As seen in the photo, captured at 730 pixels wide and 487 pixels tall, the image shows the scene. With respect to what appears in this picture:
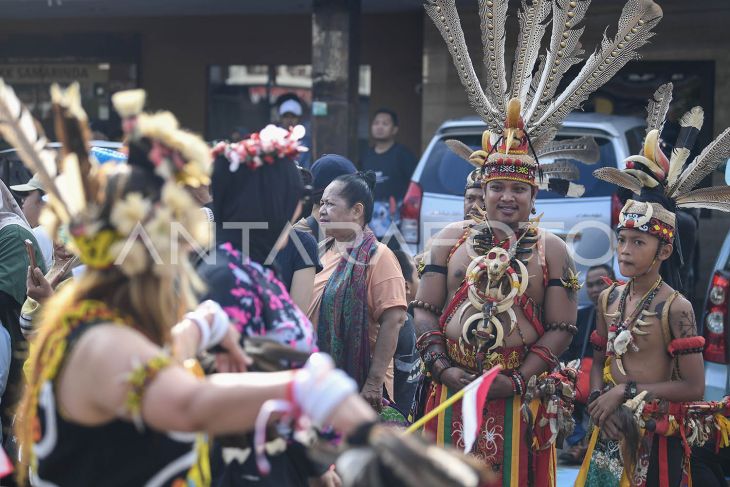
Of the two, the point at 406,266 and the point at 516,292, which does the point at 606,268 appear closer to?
the point at 406,266

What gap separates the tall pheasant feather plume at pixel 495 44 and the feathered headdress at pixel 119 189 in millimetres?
2818

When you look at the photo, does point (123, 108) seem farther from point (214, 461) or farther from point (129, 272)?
point (214, 461)

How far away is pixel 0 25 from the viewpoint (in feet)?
50.3

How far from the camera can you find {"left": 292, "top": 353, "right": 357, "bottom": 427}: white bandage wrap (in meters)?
2.55

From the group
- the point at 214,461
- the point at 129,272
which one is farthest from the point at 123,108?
the point at 214,461

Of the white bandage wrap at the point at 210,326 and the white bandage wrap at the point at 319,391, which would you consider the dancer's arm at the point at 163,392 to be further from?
the white bandage wrap at the point at 210,326

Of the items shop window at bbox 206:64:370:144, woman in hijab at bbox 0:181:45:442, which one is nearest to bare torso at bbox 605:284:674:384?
woman in hijab at bbox 0:181:45:442

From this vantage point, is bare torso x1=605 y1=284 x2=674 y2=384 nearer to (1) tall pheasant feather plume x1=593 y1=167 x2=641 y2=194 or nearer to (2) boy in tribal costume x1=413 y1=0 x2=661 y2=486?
(2) boy in tribal costume x1=413 y1=0 x2=661 y2=486

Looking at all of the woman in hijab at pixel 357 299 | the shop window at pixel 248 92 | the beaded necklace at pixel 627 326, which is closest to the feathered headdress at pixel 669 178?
the beaded necklace at pixel 627 326

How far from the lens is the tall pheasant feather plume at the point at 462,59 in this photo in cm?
545

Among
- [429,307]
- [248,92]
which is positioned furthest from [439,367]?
[248,92]

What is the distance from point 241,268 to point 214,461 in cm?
65

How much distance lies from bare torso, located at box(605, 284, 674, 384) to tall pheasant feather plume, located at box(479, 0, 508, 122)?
119cm

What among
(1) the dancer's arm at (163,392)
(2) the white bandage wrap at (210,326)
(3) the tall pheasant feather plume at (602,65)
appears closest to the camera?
(1) the dancer's arm at (163,392)
